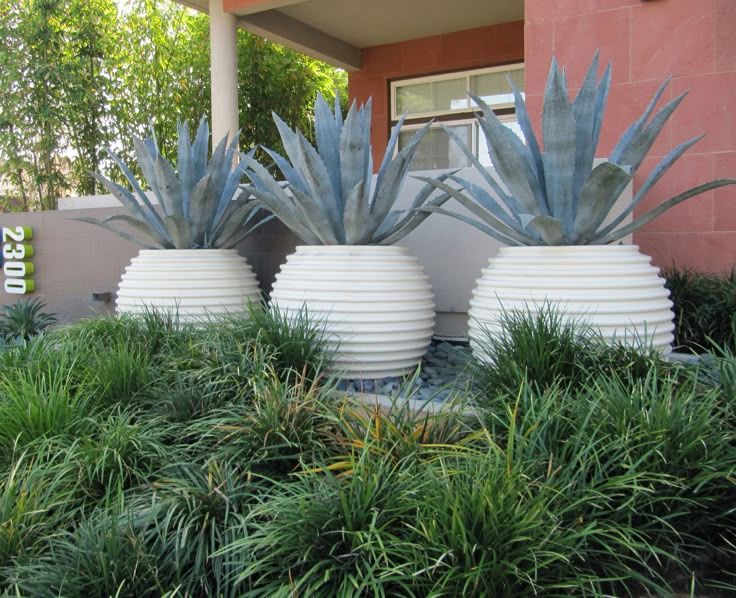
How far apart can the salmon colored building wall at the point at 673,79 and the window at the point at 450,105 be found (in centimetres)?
392

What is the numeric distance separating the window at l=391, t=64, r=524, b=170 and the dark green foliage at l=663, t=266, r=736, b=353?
5.63m

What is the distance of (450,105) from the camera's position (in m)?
10.3

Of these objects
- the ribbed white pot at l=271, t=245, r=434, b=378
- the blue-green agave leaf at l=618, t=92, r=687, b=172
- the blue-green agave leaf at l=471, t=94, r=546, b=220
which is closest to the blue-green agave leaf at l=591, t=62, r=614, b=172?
the blue-green agave leaf at l=618, t=92, r=687, b=172

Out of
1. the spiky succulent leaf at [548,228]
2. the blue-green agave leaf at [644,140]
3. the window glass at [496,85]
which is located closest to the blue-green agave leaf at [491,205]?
the spiky succulent leaf at [548,228]

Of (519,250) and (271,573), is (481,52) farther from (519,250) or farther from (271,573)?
(271,573)

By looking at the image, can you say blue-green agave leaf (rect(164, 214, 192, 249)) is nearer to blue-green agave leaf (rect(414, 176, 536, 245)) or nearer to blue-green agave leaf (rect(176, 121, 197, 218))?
blue-green agave leaf (rect(176, 121, 197, 218))

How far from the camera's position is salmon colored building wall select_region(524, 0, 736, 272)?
16.1 ft

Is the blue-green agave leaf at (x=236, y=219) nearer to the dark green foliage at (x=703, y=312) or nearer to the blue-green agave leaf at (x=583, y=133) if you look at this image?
the blue-green agave leaf at (x=583, y=133)

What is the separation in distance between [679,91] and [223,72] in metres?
5.53

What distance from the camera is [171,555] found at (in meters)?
2.07

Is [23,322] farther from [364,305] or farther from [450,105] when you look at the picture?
[450,105]

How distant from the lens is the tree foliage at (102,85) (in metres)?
9.56

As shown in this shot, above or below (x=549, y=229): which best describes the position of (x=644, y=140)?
above

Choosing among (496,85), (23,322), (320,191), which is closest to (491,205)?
(320,191)
